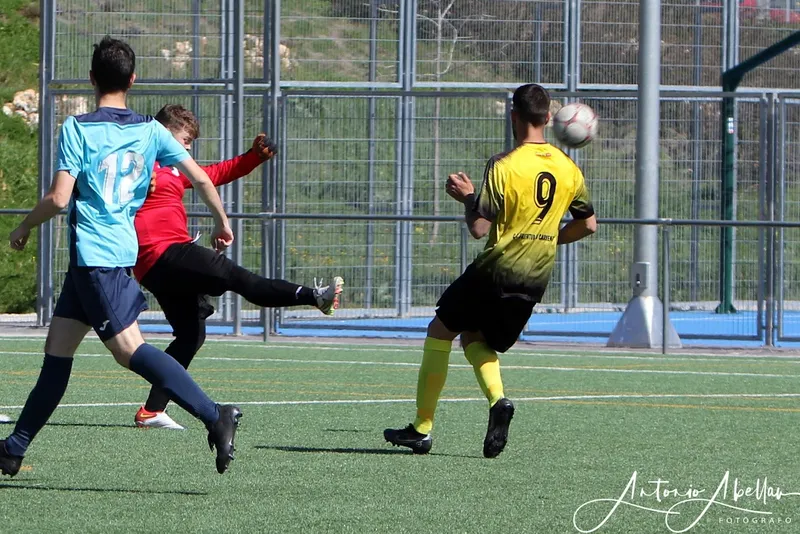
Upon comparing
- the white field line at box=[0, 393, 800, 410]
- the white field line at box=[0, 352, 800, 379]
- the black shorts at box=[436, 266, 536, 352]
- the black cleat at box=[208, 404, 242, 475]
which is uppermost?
the black shorts at box=[436, 266, 536, 352]

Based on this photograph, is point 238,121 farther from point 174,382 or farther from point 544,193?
point 174,382

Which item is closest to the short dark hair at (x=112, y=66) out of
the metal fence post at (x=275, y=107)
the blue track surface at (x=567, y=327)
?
the metal fence post at (x=275, y=107)

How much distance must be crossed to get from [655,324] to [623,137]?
151 inches

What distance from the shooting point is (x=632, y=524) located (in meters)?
5.53

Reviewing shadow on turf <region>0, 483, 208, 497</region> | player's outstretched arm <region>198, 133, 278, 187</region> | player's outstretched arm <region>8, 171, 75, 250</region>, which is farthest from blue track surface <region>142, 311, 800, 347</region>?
player's outstretched arm <region>8, 171, 75, 250</region>

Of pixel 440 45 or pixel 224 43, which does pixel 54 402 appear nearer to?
pixel 224 43

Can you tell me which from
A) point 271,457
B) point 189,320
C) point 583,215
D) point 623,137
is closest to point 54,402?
point 271,457

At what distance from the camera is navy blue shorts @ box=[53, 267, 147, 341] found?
239 inches

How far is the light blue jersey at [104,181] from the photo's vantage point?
6059 millimetres

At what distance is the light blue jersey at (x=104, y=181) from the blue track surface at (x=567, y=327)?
1068cm

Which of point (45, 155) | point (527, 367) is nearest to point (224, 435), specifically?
point (527, 367)

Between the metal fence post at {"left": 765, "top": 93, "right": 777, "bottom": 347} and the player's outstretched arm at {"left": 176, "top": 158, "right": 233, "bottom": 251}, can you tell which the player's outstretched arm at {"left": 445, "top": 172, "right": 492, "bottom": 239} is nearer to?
the player's outstretched arm at {"left": 176, "top": 158, "right": 233, "bottom": 251}

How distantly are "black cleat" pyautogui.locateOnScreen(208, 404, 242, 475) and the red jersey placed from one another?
7.01 feet

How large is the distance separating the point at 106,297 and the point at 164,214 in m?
2.15
